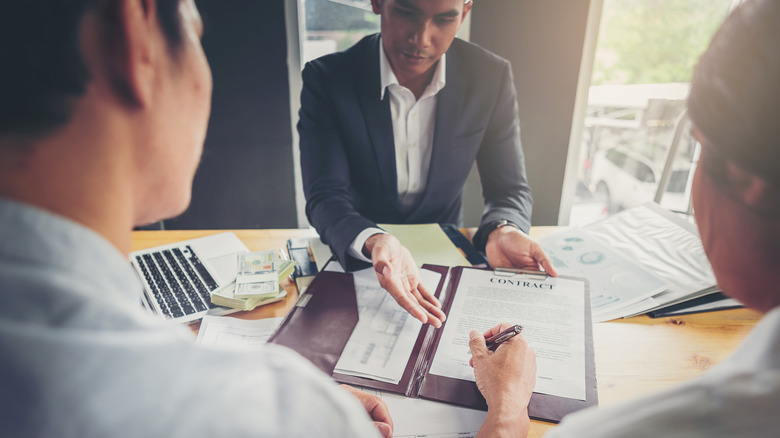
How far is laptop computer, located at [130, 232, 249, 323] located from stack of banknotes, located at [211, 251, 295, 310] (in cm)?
3

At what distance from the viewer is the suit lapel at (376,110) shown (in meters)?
1.54

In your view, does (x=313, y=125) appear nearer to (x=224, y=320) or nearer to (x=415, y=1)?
(x=415, y=1)

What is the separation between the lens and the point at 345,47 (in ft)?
8.85

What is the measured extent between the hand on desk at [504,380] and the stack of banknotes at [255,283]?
489mm

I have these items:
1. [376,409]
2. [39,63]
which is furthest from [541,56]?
[39,63]

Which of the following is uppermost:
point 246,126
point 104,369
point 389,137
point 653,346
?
point 104,369

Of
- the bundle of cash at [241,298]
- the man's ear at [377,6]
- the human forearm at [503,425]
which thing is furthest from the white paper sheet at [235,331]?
the man's ear at [377,6]

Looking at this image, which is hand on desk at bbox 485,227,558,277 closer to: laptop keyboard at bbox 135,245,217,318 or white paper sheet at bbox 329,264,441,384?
white paper sheet at bbox 329,264,441,384

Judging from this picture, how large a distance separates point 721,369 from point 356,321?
2.16ft

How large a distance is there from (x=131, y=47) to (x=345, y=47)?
253cm

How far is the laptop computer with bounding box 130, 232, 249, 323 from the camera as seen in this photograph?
0.98 m

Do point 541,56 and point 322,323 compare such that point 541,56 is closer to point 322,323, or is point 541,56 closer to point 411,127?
point 411,127

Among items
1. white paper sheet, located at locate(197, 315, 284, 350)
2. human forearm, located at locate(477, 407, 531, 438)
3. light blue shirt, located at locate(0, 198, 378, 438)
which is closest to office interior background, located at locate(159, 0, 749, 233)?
white paper sheet, located at locate(197, 315, 284, 350)

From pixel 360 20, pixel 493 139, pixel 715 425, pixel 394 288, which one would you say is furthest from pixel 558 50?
pixel 715 425
